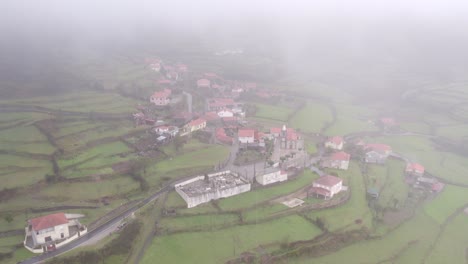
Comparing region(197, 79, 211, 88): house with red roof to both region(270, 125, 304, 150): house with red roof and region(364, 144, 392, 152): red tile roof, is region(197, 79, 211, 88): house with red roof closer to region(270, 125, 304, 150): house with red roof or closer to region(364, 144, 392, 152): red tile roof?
region(270, 125, 304, 150): house with red roof

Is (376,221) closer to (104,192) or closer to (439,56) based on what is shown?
(104,192)

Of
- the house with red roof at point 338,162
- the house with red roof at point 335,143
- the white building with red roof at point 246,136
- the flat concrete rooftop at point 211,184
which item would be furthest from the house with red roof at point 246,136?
the house with red roof at point 335,143

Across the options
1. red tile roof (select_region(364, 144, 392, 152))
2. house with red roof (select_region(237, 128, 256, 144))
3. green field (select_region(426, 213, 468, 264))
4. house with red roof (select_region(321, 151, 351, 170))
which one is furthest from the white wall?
red tile roof (select_region(364, 144, 392, 152))

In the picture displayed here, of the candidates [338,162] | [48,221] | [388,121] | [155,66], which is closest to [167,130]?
[338,162]

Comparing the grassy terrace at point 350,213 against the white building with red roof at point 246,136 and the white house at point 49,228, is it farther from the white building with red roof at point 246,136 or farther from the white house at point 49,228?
the white house at point 49,228

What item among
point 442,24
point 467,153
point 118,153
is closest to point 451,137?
point 467,153

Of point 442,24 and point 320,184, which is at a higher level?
point 442,24
